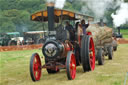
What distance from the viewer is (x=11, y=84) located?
20.8 feet

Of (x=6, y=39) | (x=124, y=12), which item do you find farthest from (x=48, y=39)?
(x=124, y=12)

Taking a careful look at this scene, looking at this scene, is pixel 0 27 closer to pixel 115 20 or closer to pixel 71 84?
pixel 115 20

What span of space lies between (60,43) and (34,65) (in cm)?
90

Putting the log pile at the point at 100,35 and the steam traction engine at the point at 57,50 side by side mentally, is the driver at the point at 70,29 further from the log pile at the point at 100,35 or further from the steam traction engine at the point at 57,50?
the log pile at the point at 100,35

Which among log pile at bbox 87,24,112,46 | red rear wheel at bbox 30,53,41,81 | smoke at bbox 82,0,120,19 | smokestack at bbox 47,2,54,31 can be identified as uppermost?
smoke at bbox 82,0,120,19

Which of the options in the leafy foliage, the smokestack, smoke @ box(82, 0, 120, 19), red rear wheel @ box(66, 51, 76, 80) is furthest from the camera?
the leafy foliage

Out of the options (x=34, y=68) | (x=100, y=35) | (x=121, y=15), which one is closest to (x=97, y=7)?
(x=121, y=15)

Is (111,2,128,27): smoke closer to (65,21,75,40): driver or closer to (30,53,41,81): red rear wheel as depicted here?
(65,21,75,40): driver

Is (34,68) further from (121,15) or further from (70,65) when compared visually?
(121,15)

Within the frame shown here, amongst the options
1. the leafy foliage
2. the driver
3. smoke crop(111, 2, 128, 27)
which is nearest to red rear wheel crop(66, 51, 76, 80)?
the driver

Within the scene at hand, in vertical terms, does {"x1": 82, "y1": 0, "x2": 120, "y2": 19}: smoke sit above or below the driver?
above

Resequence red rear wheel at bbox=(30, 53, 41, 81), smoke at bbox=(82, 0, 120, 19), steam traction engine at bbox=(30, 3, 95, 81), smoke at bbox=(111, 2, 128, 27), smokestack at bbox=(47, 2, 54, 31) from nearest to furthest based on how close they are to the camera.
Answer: red rear wheel at bbox=(30, 53, 41, 81) < steam traction engine at bbox=(30, 3, 95, 81) < smokestack at bbox=(47, 2, 54, 31) < smoke at bbox=(82, 0, 120, 19) < smoke at bbox=(111, 2, 128, 27)

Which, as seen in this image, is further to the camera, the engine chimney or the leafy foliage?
the leafy foliage

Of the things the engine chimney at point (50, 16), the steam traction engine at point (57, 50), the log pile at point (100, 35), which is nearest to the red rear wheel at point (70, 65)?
the steam traction engine at point (57, 50)
